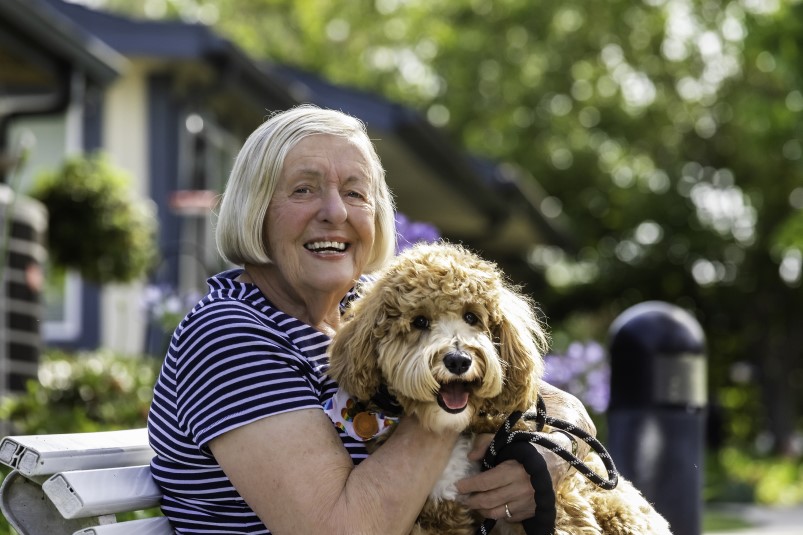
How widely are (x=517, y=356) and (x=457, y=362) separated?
22 cm

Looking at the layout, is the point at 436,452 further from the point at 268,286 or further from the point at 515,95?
the point at 515,95

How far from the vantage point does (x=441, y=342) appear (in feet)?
8.69

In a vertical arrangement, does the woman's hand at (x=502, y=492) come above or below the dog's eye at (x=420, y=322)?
below

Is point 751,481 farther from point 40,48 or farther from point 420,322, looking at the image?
point 420,322

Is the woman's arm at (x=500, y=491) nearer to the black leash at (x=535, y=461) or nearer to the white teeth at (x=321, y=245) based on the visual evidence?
the black leash at (x=535, y=461)

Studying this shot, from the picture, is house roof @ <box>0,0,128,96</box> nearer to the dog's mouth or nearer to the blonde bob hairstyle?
the blonde bob hairstyle

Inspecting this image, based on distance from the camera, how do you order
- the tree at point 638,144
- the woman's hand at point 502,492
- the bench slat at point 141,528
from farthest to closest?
the tree at point 638,144 → the bench slat at point 141,528 → the woman's hand at point 502,492

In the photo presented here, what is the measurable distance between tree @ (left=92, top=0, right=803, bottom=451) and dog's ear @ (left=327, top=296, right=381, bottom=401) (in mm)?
24800

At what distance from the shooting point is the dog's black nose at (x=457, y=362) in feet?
8.55

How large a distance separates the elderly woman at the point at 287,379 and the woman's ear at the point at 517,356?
0.54 feet

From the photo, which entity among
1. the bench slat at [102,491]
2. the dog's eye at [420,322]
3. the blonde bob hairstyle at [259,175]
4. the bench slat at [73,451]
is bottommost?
the bench slat at [102,491]

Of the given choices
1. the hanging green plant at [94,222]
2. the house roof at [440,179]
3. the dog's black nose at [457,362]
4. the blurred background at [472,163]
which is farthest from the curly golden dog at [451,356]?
the house roof at [440,179]

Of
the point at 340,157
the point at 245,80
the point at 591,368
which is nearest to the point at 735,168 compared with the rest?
the point at 245,80

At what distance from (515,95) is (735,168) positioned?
501cm
